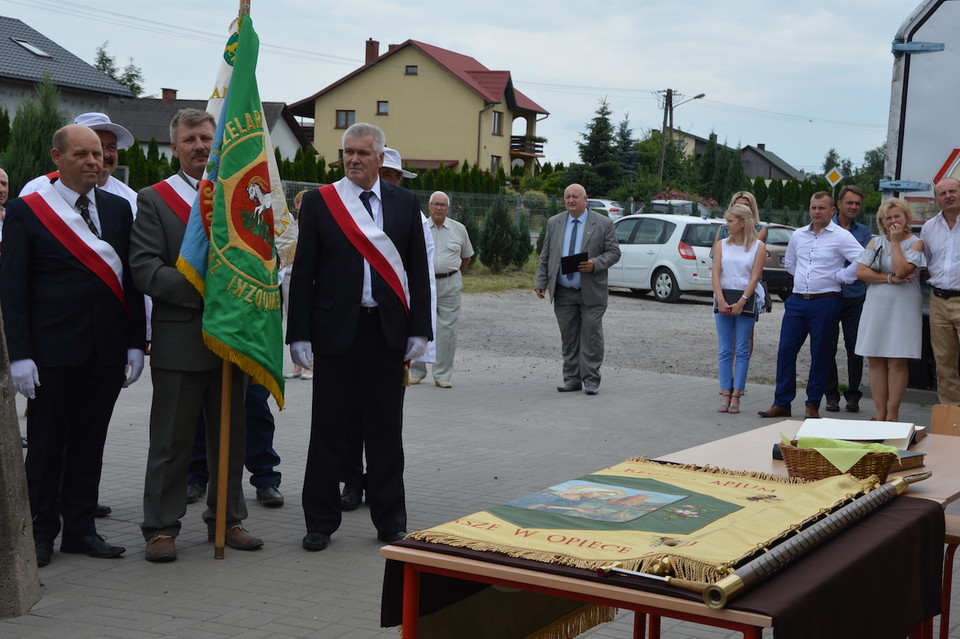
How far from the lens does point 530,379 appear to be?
42.3 ft

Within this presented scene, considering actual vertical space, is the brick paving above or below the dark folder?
below

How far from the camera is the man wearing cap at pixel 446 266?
11719 mm

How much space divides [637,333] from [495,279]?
951 cm

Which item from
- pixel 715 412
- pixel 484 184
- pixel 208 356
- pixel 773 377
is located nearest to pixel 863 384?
pixel 773 377

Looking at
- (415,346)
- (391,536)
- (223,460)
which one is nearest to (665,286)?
(415,346)

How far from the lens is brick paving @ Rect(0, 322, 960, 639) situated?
4.81 m

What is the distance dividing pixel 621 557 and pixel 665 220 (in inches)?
816

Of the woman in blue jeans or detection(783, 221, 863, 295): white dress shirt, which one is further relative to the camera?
the woman in blue jeans

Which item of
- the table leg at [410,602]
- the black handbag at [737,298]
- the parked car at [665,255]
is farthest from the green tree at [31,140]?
the table leg at [410,602]

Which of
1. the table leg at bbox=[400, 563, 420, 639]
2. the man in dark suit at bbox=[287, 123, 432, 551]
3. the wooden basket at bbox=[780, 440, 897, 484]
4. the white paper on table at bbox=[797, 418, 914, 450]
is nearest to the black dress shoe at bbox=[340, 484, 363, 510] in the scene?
the man in dark suit at bbox=[287, 123, 432, 551]

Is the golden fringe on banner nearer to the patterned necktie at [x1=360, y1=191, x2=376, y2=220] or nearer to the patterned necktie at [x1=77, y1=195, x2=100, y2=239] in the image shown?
the patterned necktie at [x1=360, y1=191, x2=376, y2=220]

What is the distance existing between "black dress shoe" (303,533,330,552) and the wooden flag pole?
0.44 meters

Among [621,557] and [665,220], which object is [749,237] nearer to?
[621,557]

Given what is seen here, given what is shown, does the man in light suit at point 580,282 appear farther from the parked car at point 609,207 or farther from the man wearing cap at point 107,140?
the parked car at point 609,207
